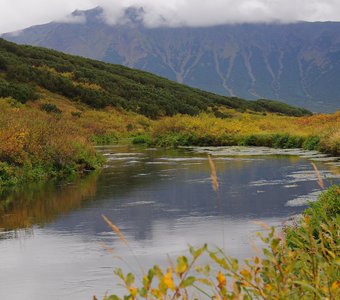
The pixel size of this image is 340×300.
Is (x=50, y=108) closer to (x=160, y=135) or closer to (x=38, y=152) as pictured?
(x=160, y=135)

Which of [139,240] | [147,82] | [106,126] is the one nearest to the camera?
[139,240]

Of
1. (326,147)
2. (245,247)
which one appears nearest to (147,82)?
(326,147)

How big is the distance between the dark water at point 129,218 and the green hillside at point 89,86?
37358 millimetres

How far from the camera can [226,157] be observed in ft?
107

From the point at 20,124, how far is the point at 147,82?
2774 inches

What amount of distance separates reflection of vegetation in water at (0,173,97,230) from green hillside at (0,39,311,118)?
125 feet

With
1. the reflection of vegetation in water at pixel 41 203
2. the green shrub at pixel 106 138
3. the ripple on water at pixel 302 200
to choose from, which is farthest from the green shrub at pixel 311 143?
the green shrub at pixel 106 138

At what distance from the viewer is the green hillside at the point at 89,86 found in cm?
→ 6956

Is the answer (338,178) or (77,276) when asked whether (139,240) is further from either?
(338,178)

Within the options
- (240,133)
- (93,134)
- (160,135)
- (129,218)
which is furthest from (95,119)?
(129,218)

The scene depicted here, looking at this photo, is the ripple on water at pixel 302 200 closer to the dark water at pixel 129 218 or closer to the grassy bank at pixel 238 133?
the dark water at pixel 129 218

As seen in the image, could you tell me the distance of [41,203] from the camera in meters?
18.5

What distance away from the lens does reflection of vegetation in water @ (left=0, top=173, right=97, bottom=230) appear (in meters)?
15.9

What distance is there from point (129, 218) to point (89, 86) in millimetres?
Result: 61197
